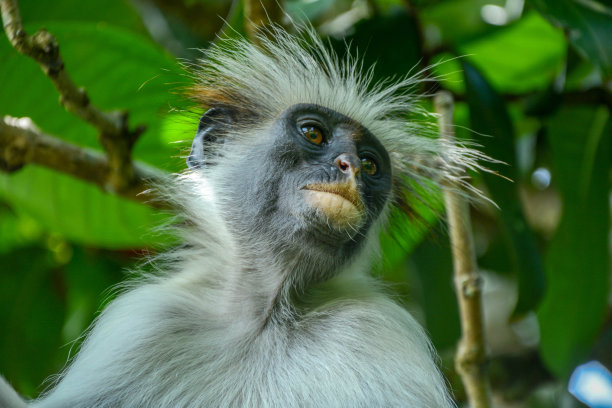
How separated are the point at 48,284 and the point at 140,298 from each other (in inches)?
79.5

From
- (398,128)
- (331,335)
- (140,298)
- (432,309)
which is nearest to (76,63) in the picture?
A: (140,298)

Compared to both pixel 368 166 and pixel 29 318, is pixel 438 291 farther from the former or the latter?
pixel 29 318

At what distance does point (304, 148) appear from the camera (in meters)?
2.87

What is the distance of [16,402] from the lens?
7.70ft

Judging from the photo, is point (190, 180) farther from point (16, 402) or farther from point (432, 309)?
point (432, 309)

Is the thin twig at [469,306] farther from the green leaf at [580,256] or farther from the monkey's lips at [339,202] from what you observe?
the green leaf at [580,256]

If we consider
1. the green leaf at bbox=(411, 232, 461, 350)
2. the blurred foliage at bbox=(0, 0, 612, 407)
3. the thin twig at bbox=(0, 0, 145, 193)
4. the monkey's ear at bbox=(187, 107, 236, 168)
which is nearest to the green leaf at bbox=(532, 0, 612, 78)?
the blurred foliage at bbox=(0, 0, 612, 407)

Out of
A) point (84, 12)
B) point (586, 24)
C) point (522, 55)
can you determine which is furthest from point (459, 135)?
point (84, 12)

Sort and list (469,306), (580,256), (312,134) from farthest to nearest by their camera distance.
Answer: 1. (580,256)
2. (312,134)
3. (469,306)

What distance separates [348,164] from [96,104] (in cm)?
160

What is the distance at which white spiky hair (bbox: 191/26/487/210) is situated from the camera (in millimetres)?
3361

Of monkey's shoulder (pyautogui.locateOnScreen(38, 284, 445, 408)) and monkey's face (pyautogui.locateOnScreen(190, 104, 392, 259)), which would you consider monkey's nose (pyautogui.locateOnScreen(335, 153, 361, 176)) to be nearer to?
monkey's face (pyautogui.locateOnScreen(190, 104, 392, 259))

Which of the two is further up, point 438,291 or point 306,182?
point 306,182

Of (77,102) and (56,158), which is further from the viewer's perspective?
(56,158)
